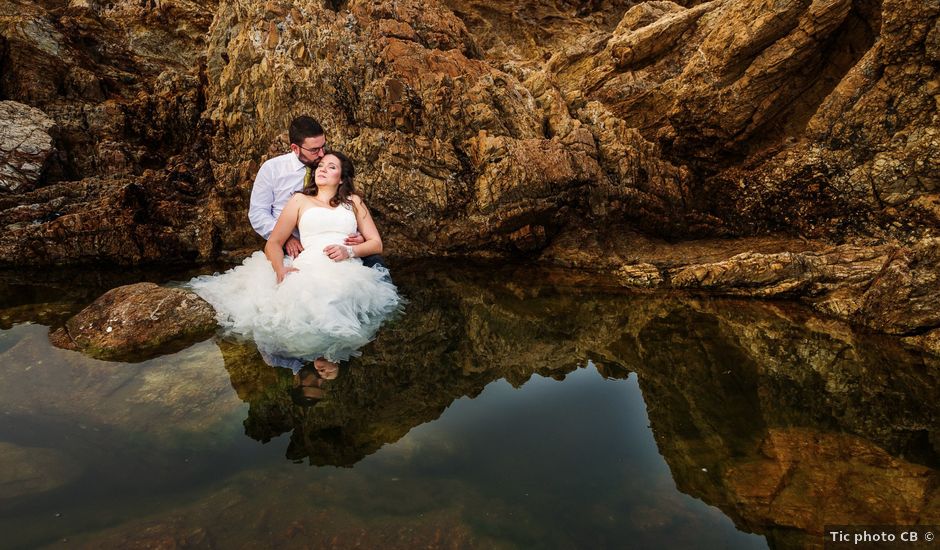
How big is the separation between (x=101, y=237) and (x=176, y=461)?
341 inches

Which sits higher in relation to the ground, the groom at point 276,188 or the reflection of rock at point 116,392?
the groom at point 276,188

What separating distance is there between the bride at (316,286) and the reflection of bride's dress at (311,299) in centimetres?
1

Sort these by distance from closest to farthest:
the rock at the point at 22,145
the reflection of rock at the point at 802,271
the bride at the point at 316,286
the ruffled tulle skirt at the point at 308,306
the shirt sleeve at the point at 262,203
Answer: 1. the ruffled tulle skirt at the point at 308,306
2. the bride at the point at 316,286
3. the reflection of rock at the point at 802,271
4. the shirt sleeve at the point at 262,203
5. the rock at the point at 22,145

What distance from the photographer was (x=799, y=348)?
5.91 m

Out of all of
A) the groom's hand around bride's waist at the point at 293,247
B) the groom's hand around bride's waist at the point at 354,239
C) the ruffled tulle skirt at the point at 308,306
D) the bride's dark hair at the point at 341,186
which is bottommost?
the ruffled tulle skirt at the point at 308,306

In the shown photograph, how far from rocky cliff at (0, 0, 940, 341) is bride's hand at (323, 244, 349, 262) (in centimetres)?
412

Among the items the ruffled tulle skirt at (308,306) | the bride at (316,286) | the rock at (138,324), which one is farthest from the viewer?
the bride at (316,286)

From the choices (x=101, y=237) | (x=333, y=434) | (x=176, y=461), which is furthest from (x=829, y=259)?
(x=101, y=237)

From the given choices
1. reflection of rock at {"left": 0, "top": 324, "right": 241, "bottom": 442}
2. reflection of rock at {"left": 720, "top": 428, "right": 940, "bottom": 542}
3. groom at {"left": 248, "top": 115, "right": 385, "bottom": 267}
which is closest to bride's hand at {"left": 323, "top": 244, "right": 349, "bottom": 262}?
Answer: groom at {"left": 248, "top": 115, "right": 385, "bottom": 267}

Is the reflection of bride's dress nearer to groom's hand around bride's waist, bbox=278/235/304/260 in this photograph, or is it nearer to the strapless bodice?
the strapless bodice

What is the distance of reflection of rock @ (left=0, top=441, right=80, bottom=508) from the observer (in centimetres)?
311

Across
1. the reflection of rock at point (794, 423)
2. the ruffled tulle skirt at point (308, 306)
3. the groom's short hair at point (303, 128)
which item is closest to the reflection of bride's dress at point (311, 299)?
the ruffled tulle skirt at point (308, 306)

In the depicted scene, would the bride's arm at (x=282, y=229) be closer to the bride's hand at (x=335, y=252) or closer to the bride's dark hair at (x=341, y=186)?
the bride's dark hair at (x=341, y=186)

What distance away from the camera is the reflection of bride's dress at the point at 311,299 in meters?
5.64
